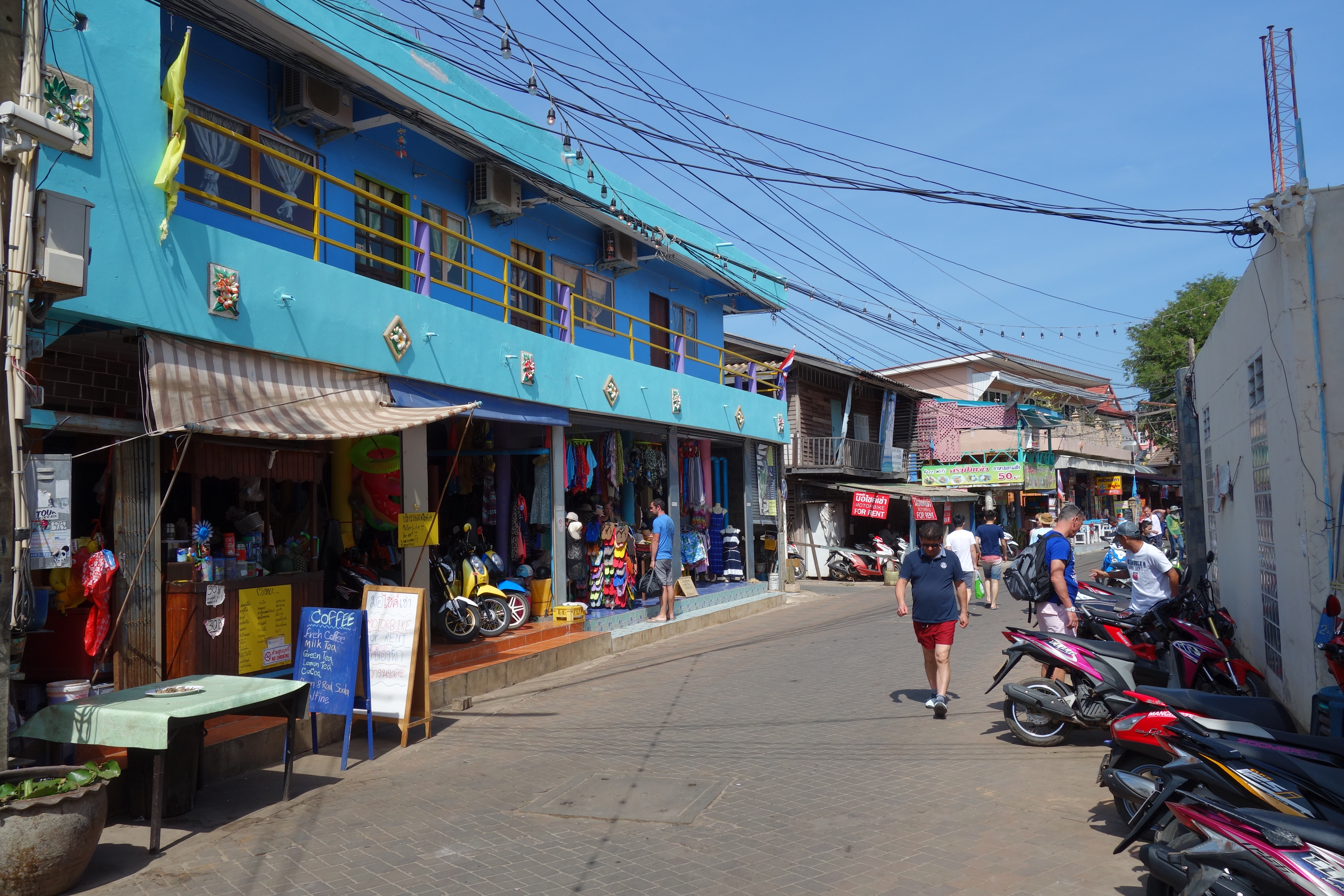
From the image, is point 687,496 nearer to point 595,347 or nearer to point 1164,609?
point 595,347

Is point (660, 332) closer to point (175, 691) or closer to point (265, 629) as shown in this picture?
point (265, 629)

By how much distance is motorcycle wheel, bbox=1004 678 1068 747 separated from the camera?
7535 millimetres

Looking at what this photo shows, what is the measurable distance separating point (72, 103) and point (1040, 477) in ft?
115

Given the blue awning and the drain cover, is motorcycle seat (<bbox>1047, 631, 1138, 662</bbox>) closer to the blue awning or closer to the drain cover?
the drain cover

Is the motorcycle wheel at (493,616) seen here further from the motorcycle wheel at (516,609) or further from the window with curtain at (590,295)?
the window with curtain at (590,295)

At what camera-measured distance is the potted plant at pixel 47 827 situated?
4.73 m

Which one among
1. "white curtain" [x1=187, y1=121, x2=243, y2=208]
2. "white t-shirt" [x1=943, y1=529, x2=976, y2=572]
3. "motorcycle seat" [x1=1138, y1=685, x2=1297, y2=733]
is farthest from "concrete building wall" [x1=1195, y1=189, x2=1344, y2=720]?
"white curtain" [x1=187, y1=121, x2=243, y2=208]

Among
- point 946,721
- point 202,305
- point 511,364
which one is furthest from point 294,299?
point 946,721

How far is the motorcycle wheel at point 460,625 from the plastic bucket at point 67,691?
4829 millimetres

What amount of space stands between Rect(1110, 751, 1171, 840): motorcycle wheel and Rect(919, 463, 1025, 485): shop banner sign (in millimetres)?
26432

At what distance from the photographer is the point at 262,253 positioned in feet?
28.2

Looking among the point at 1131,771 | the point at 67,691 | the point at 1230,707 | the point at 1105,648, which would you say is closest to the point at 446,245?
the point at 67,691

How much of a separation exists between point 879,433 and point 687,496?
52.8ft

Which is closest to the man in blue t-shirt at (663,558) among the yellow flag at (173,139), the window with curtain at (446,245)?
the window with curtain at (446,245)
